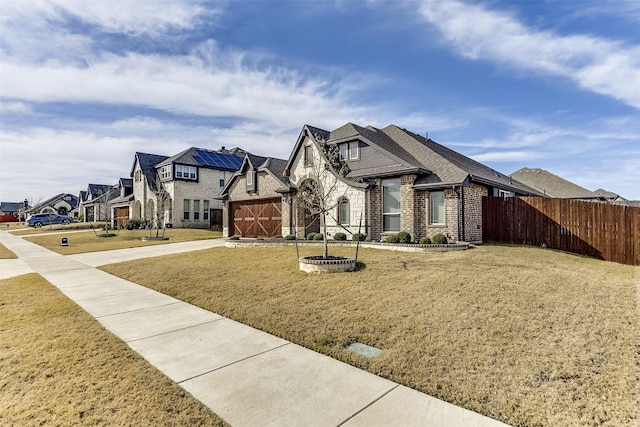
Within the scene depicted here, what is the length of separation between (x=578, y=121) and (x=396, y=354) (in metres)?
21.7

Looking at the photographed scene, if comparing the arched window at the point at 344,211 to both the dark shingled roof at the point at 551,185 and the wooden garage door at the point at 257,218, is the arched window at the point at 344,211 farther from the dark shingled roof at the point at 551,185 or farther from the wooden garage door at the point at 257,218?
the dark shingled roof at the point at 551,185

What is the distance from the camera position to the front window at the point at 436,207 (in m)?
14.9

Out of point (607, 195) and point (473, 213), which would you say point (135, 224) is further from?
point (607, 195)

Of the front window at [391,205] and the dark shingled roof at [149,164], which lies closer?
the front window at [391,205]

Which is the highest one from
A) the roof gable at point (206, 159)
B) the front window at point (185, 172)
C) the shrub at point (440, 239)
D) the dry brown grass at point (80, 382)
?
the roof gable at point (206, 159)

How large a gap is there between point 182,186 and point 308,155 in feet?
63.6

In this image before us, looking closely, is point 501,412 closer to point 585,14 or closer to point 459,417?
point 459,417

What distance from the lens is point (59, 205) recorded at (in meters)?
73.3

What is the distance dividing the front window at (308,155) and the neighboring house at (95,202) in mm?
39436

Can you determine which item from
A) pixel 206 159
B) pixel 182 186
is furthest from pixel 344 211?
pixel 206 159

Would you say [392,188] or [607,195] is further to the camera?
[607,195]

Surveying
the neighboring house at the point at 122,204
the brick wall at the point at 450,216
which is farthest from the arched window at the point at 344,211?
the neighboring house at the point at 122,204

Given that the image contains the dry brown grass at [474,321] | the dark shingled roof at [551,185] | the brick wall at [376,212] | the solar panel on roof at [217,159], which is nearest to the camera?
the dry brown grass at [474,321]

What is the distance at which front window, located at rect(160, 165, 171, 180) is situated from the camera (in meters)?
33.2
